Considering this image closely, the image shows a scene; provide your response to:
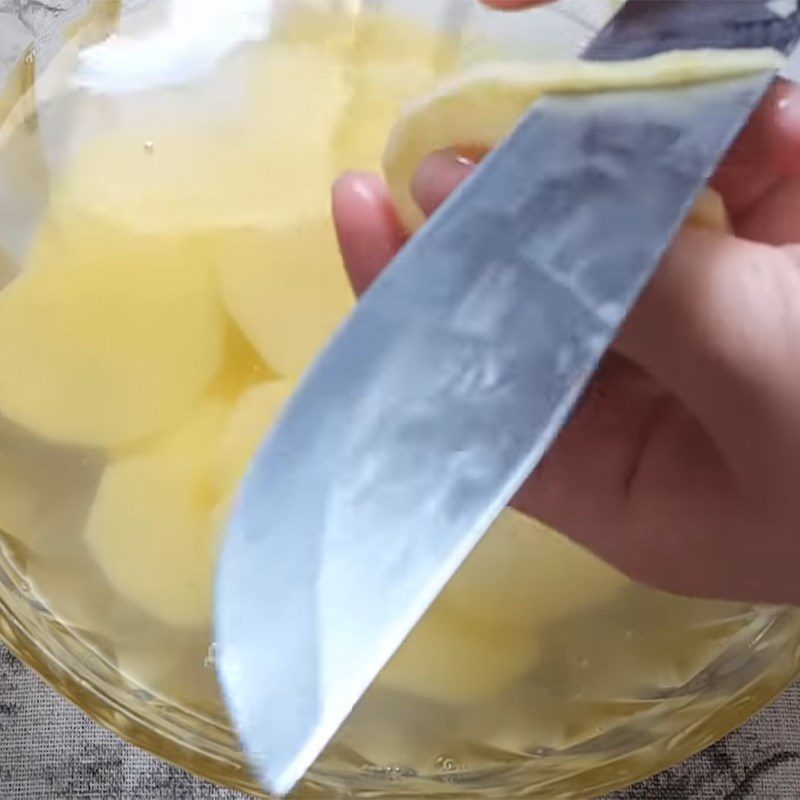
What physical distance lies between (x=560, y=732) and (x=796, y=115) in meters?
0.20

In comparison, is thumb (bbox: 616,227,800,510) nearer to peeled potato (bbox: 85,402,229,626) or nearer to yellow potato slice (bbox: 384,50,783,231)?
yellow potato slice (bbox: 384,50,783,231)

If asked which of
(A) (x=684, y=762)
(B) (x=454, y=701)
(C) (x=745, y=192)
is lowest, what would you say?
(A) (x=684, y=762)

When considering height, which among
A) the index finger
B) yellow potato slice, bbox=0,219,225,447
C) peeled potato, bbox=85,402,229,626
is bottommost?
peeled potato, bbox=85,402,229,626

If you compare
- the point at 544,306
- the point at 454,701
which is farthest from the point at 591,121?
the point at 454,701

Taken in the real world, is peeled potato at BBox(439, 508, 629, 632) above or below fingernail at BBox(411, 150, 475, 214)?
below

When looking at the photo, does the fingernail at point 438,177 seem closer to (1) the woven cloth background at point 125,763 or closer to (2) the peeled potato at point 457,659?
Result: (2) the peeled potato at point 457,659

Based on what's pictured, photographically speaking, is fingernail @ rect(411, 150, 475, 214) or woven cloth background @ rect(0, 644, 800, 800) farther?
woven cloth background @ rect(0, 644, 800, 800)

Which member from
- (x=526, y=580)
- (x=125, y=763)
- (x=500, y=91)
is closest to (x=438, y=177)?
(x=500, y=91)

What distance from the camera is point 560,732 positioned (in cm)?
37

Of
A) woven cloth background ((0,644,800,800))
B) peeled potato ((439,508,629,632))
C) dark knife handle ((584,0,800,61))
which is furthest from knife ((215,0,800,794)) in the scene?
woven cloth background ((0,644,800,800))

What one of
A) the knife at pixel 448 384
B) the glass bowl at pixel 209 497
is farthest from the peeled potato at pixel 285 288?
the knife at pixel 448 384

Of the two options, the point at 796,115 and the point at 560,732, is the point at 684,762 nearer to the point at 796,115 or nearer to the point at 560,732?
the point at 560,732

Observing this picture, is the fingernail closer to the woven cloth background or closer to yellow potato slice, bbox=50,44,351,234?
yellow potato slice, bbox=50,44,351,234

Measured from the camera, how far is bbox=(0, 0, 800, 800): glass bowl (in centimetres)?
36
